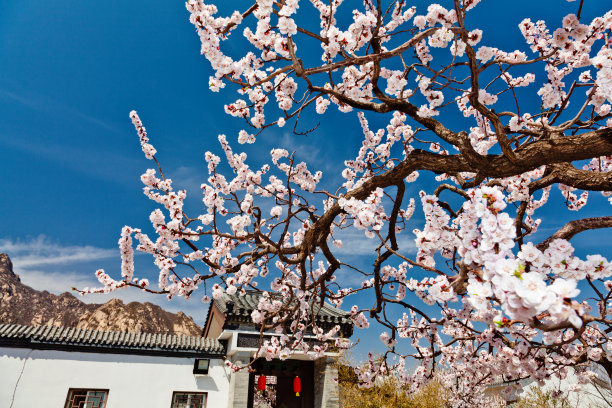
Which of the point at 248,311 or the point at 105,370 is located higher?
the point at 248,311

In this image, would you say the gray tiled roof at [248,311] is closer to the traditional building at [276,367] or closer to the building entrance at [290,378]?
the traditional building at [276,367]

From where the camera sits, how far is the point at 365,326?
20.0 ft

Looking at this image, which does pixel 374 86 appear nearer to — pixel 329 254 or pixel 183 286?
pixel 329 254

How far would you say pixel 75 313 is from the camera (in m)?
32.7

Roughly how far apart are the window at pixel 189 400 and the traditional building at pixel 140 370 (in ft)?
0.09

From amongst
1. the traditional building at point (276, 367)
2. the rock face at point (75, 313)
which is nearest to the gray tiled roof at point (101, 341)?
the traditional building at point (276, 367)

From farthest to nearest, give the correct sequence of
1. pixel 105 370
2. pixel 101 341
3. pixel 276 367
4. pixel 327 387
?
pixel 276 367
pixel 327 387
pixel 101 341
pixel 105 370

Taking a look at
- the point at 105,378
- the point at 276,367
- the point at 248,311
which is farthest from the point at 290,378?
the point at 105,378

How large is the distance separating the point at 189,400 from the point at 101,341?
3.31 m

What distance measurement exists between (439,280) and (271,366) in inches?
493

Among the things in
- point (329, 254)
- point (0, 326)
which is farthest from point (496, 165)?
point (0, 326)

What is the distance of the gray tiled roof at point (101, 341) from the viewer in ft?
32.7

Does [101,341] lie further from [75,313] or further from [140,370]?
[75,313]

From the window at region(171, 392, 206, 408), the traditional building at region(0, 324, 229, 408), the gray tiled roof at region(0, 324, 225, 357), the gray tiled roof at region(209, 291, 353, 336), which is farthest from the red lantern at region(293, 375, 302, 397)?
the window at region(171, 392, 206, 408)
